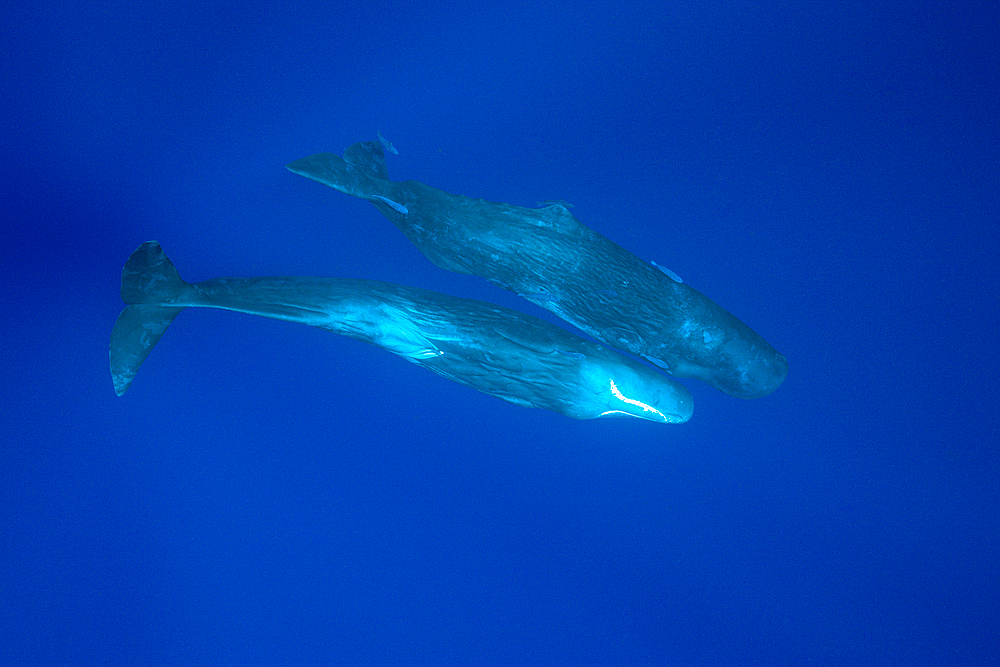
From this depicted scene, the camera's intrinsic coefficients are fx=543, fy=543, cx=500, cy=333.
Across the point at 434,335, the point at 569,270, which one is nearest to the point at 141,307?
the point at 434,335

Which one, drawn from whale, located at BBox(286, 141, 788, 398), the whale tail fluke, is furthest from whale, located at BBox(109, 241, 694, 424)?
whale, located at BBox(286, 141, 788, 398)

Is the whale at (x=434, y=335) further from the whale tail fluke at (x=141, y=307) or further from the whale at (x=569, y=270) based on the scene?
the whale at (x=569, y=270)

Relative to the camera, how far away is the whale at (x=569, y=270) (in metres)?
2.85

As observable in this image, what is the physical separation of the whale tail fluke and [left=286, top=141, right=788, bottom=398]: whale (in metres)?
0.83

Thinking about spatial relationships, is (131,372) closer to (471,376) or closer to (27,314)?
(27,314)

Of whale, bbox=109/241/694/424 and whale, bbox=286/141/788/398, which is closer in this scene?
whale, bbox=109/241/694/424

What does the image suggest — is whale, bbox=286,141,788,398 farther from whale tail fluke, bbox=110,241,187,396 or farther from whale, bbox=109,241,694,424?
whale tail fluke, bbox=110,241,187,396

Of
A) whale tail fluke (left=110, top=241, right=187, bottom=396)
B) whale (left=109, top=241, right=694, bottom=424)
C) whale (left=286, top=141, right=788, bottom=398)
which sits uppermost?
whale (left=286, top=141, right=788, bottom=398)

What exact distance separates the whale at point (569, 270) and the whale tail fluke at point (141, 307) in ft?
2.73

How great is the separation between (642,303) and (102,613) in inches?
147

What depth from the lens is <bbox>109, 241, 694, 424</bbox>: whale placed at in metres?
2.75

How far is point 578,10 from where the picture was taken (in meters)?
3.48

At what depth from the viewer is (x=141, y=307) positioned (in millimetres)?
2803

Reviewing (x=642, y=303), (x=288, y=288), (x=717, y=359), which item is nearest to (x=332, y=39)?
(x=288, y=288)
